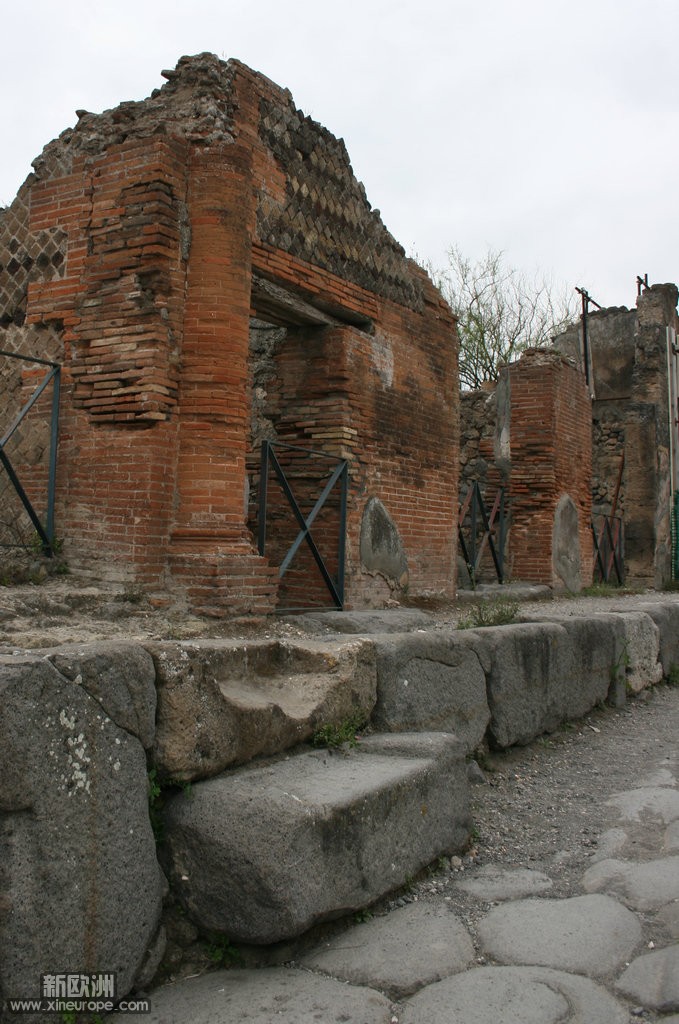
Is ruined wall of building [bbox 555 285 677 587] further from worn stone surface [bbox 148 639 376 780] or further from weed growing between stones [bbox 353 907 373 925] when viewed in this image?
weed growing between stones [bbox 353 907 373 925]

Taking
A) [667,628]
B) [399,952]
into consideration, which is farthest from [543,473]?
[399,952]

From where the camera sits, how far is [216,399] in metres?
5.65

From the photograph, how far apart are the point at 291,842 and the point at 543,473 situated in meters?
8.68

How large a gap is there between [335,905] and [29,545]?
141 inches

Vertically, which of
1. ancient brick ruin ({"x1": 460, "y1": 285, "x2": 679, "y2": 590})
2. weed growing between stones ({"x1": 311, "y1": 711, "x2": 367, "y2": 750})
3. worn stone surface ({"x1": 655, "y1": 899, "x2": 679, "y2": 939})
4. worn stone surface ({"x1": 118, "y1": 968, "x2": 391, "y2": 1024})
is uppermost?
ancient brick ruin ({"x1": 460, "y1": 285, "x2": 679, "y2": 590})

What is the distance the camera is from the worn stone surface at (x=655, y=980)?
Result: 2.55 m

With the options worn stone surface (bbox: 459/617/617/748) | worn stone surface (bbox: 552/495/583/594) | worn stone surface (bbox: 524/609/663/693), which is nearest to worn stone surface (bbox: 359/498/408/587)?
worn stone surface (bbox: 524/609/663/693)

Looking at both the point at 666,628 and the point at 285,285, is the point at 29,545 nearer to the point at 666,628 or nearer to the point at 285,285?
the point at 285,285

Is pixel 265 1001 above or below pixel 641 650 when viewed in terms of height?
below

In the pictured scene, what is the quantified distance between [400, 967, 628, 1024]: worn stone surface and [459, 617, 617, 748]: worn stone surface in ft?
7.77

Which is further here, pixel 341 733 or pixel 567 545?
pixel 567 545

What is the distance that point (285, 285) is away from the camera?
6.48 m

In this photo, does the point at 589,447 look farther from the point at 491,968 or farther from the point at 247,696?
the point at 491,968

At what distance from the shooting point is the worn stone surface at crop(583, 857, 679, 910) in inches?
130
